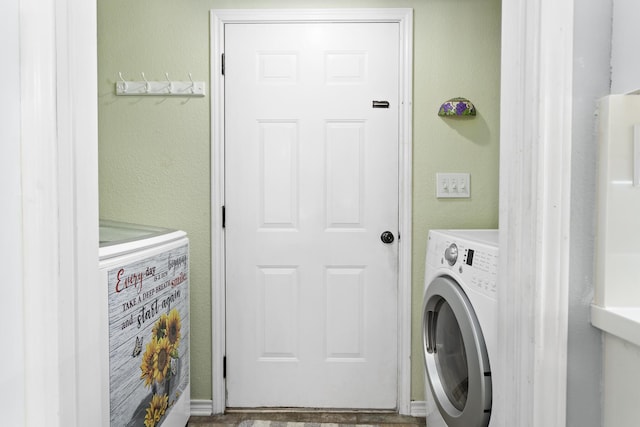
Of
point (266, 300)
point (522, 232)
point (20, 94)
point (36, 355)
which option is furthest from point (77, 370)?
point (266, 300)

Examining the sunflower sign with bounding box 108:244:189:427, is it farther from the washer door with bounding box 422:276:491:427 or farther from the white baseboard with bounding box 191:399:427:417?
the washer door with bounding box 422:276:491:427

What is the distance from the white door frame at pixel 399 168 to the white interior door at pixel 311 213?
36 mm

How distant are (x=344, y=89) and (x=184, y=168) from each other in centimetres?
90

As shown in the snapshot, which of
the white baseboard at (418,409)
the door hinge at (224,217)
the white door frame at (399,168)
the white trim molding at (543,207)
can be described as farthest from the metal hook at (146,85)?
Answer: the white baseboard at (418,409)

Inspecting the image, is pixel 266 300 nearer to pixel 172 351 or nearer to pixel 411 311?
pixel 172 351

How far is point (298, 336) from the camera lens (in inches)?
87.8

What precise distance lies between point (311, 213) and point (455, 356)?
0.97 m

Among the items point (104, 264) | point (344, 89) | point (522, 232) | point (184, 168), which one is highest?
point (344, 89)

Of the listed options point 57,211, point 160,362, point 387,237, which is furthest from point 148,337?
point 387,237

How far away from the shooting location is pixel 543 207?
0.87 metres

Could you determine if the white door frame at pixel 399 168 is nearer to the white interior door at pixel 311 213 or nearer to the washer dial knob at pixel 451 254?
the white interior door at pixel 311 213

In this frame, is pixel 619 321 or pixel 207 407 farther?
pixel 207 407

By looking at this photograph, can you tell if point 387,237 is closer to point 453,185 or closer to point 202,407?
point 453,185

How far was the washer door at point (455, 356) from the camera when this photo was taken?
1324 millimetres
